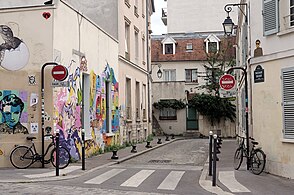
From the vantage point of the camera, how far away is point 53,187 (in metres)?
11.0

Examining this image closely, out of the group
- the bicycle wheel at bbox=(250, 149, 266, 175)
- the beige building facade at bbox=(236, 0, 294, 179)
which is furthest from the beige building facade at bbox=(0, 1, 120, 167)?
the bicycle wheel at bbox=(250, 149, 266, 175)

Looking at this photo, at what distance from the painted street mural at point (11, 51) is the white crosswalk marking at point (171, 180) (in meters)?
5.91

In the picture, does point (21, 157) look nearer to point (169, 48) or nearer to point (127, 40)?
point (127, 40)

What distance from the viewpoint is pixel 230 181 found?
12.2 meters

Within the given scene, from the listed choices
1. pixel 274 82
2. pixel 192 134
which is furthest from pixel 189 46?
pixel 274 82

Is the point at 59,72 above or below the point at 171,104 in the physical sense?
above

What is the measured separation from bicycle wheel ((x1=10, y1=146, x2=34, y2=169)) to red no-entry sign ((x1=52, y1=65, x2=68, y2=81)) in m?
2.41

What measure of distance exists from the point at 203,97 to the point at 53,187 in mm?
29365

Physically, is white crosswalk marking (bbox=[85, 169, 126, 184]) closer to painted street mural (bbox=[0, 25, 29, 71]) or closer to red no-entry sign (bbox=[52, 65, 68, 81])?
red no-entry sign (bbox=[52, 65, 68, 81])

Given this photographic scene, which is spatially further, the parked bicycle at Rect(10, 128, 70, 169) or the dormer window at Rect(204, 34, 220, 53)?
the dormer window at Rect(204, 34, 220, 53)

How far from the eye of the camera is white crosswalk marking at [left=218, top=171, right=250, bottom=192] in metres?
11.0

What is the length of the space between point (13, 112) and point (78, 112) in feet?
9.26

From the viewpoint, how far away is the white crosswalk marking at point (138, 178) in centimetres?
1165

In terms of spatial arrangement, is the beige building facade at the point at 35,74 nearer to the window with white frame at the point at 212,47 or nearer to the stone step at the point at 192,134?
the stone step at the point at 192,134
